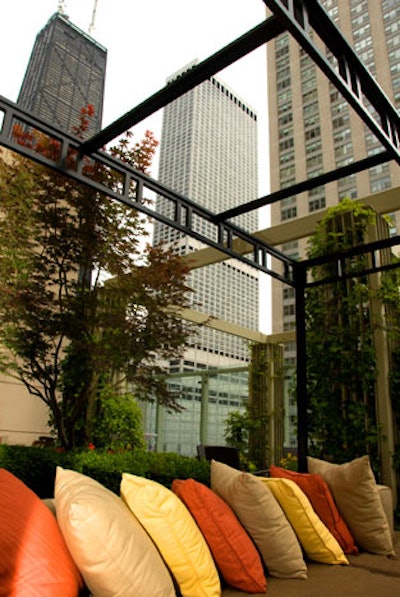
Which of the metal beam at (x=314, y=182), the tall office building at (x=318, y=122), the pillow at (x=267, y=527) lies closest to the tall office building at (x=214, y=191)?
the tall office building at (x=318, y=122)

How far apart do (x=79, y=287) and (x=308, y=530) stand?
4.05 m

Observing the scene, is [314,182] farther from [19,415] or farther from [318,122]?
[318,122]

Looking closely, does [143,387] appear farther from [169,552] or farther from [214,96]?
[214,96]

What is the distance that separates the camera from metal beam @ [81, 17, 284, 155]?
1562 millimetres

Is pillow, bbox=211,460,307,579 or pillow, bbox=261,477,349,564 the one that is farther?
pillow, bbox=261,477,349,564

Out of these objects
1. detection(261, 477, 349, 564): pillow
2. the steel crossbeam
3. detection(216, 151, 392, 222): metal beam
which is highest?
detection(216, 151, 392, 222): metal beam

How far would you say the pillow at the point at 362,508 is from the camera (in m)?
1.90

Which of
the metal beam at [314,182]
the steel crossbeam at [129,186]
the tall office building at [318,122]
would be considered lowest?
the steel crossbeam at [129,186]

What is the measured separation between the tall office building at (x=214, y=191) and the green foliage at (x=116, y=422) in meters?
0.88

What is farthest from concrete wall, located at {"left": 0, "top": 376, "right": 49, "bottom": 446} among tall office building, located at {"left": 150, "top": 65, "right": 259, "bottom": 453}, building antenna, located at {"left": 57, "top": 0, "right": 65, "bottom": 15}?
building antenna, located at {"left": 57, "top": 0, "right": 65, "bottom": 15}

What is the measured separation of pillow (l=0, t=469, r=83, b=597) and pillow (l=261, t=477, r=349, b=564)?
0.91m

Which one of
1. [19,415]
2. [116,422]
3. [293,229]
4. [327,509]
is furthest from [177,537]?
[19,415]

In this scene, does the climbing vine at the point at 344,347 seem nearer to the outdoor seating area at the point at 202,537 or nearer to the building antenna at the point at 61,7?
the outdoor seating area at the point at 202,537

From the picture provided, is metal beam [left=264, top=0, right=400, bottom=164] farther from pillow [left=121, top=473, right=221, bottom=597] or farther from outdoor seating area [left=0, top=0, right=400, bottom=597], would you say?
pillow [left=121, top=473, right=221, bottom=597]
